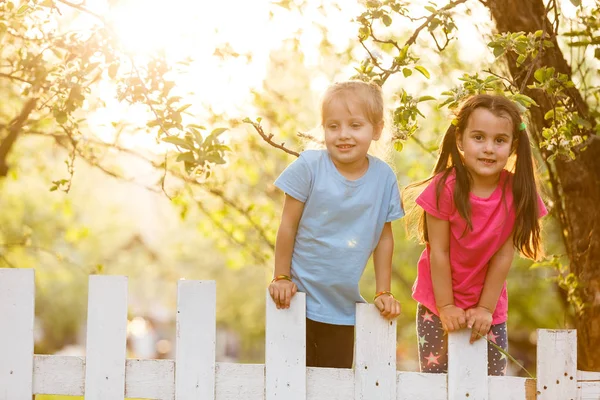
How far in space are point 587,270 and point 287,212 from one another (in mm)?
1585

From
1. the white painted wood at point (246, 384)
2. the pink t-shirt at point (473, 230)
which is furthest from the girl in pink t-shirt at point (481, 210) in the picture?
the white painted wood at point (246, 384)

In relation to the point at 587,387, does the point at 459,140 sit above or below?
above

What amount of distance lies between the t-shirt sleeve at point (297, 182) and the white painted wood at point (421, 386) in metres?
0.72

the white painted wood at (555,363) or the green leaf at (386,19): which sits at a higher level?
the green leaf at (386,19)

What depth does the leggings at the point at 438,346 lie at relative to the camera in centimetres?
315

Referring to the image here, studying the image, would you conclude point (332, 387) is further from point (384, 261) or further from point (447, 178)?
point (447, 178)

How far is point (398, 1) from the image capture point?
3.09m

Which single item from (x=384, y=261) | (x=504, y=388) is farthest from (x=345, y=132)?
(x=504, y=388)

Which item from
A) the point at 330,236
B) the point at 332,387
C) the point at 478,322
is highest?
the point at 330,236

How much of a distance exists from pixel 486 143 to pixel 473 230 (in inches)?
12.7

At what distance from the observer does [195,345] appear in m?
2.70

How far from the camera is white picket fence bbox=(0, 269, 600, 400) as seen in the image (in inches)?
105

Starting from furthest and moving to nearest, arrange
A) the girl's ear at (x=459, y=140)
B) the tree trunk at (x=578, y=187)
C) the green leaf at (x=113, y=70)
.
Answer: the tree trunk at (x=578, y=187) → the green leaf at (x=113, y=70) → the girl's ear at (x=459, y=140)

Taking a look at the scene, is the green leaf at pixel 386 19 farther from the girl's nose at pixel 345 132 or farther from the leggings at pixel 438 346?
the leggings at pixel 438 346
